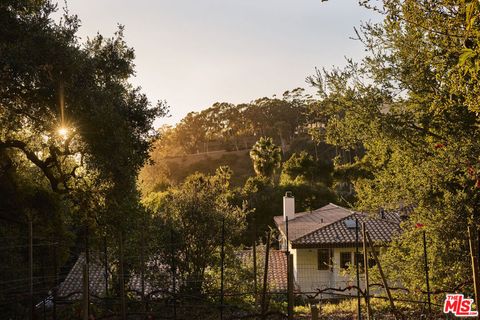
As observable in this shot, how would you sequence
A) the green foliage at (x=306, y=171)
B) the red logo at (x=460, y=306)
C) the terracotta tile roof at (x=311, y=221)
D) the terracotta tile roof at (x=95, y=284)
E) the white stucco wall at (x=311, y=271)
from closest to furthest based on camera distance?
the red logo at (x=460, y=306) → the terracotta tile roof at (x=95, y=284) → the white stucco wall at (x=311, y=271) → the terracotta tile roof at (x=311, y=221) → the green foliage at (x=306, y=171)

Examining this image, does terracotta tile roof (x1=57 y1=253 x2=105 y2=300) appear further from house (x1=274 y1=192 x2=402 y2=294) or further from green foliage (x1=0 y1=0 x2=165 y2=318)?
house (x1=274 y1=192 x2=402 y2=294)

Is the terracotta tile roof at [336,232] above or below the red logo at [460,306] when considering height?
above

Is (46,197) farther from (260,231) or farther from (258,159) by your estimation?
(258,159)

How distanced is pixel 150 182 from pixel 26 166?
37.0m

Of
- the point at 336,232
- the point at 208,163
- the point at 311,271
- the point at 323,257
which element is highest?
the point at 208,163

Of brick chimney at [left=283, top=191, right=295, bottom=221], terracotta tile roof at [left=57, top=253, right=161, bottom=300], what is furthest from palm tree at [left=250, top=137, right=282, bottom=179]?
terracotta tile roof at [left=57, top=253, right=161, bottom=300]

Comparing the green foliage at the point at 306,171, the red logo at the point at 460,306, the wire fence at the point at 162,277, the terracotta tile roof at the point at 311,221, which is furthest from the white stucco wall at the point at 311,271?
the green foliage at the point at 306,171

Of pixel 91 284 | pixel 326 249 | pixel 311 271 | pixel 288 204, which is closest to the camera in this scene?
pixel 91 284

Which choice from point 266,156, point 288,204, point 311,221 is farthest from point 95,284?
point 266,156

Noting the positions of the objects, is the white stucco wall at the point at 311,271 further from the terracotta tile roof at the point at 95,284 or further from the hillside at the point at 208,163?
the hillside at the point at 208,163

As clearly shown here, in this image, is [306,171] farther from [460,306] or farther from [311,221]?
[460,306]

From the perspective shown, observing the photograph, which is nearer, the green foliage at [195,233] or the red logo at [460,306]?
the red logo at [460,306]

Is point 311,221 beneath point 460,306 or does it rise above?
above

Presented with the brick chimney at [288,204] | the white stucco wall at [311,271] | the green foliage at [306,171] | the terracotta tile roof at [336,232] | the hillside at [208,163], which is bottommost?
the white stucco wall at [311,271]
